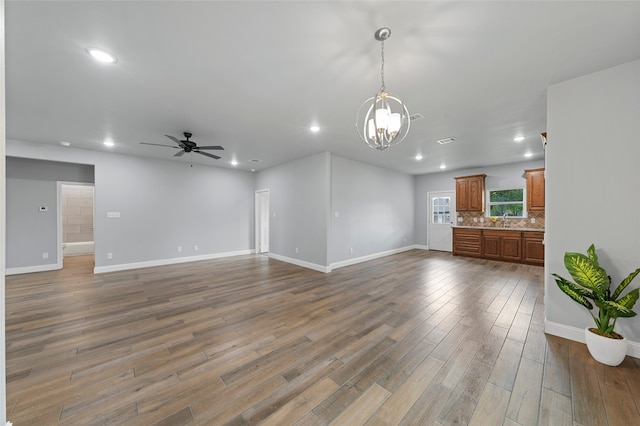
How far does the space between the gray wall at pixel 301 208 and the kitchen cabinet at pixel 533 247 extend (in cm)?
513

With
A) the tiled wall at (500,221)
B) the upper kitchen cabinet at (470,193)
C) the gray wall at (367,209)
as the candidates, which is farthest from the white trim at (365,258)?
the upper kitchen cabinet at (470,193)

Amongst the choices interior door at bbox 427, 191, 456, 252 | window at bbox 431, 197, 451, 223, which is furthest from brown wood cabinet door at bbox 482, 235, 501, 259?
window at bbox 431, 197, 451, 223

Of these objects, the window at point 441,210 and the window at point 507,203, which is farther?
the window at point 441,210

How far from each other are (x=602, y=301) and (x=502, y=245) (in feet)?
16.2

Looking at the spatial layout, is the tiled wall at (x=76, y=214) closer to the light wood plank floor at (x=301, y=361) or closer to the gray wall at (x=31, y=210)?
the gray wall at (x=31, y=210)

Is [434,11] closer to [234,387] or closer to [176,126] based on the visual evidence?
[234,387]

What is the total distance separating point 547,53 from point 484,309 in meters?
3.01

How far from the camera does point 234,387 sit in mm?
1831

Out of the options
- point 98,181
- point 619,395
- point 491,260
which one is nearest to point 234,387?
point 619,395

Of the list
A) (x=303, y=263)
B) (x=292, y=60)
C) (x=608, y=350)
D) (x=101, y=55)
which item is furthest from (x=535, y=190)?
(x=101, y=55)

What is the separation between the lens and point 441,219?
821 cm

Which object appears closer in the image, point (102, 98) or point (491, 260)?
point (102, 98)

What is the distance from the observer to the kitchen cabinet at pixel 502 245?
6.14 meters

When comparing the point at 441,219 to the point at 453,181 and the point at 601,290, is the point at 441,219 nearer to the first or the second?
the point at 453,181
